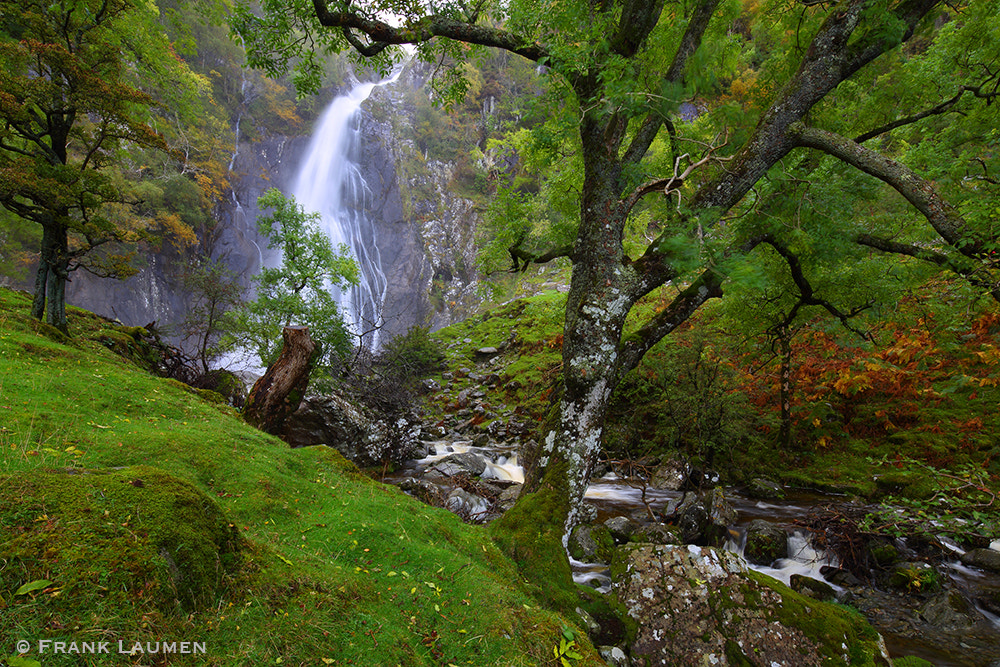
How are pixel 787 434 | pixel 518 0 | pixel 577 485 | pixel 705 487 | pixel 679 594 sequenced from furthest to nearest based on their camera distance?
pixel 787 434, pixel 705 487, pixel 518 0, pixel 577 485, pixel 679 594

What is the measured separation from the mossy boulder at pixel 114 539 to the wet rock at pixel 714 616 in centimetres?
348

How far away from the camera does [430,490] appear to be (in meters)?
8.65

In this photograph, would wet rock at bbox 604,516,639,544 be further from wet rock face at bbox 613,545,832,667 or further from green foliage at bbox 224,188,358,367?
green foliage at bbox 224,188,358,367

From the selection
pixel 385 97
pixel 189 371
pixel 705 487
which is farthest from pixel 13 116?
pixel 385 97

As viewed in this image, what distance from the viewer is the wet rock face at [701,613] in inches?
139

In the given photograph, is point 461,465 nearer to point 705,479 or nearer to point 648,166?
point 705,479

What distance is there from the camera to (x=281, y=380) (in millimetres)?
8352

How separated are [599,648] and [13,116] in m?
10.7

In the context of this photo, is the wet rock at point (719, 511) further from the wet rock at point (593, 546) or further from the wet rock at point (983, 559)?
the wet rock at point (983, 559)

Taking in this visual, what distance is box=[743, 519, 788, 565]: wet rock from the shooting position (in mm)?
6930

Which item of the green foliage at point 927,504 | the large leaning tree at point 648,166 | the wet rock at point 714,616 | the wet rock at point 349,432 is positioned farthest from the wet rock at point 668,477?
the wet rock at point 349,432

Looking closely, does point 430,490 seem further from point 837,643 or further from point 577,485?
point 837,643

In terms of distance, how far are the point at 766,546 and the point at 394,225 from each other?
35.5 m

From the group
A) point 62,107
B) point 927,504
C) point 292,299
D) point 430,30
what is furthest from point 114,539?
point 292,299
